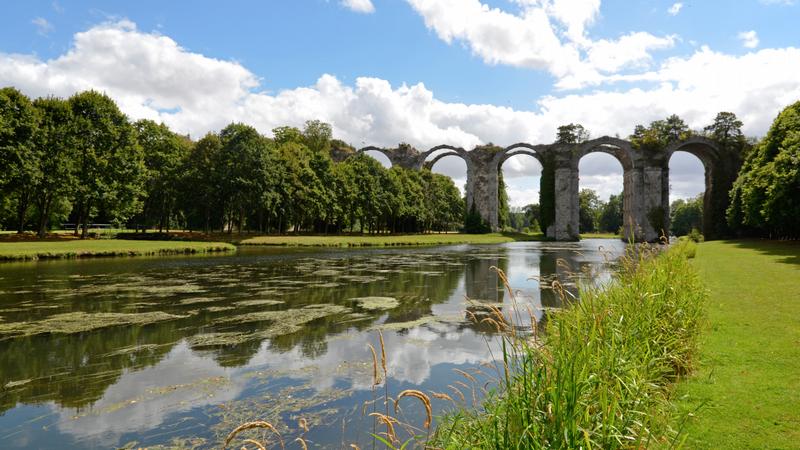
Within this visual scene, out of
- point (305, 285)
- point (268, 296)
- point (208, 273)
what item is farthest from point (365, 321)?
point (208, 273)

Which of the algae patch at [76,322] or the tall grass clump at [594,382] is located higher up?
the tall grass clump at [594,382]

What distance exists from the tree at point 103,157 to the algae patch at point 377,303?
32.7m

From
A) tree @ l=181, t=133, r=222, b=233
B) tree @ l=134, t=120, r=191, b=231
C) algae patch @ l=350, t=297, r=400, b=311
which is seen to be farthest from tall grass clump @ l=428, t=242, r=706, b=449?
tree @ l=134, t=120, r=191, b=231

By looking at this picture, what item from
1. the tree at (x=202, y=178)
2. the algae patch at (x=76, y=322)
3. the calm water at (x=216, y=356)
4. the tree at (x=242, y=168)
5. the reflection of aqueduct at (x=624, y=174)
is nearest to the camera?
the calm water at (x=216, y=356)

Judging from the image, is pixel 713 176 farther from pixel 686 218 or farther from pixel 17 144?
pixel 686 218

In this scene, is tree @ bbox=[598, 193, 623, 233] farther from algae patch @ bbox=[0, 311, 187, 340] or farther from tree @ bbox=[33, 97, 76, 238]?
algae patch @ bbox=[0, 311, 187, 340]

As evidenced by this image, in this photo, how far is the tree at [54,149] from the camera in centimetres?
3381

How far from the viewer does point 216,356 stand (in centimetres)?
764

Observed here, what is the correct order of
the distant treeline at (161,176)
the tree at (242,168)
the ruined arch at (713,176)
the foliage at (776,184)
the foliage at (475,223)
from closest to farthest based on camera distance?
the foliage at (776,184), the distant treeline at (161,176), the tree at (242,168), the ruined arch at (713,176), the foliage at (475,223)

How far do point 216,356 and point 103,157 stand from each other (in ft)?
125

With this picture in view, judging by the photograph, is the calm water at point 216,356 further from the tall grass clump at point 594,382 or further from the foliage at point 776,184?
the foliage at point 776,184

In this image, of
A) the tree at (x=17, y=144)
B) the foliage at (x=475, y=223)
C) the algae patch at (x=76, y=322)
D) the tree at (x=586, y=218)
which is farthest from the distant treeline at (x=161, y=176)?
the tree at (x=586, y=218)

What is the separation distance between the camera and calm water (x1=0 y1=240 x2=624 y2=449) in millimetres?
5090

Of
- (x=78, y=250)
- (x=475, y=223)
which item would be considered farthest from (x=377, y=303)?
(x=475, y=223)
